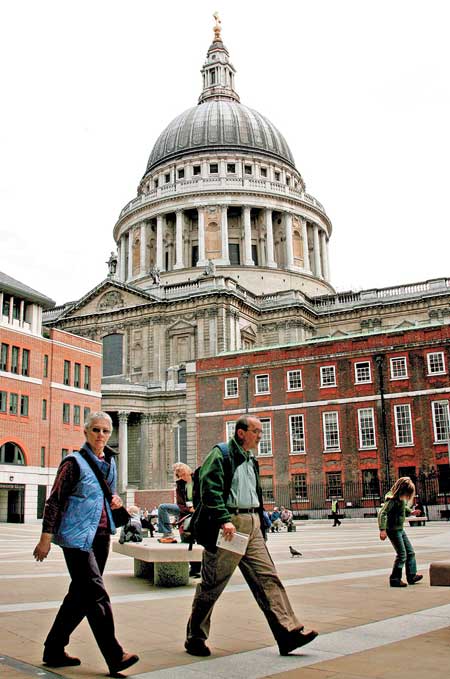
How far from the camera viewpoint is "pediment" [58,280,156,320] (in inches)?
2894

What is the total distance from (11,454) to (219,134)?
203ft

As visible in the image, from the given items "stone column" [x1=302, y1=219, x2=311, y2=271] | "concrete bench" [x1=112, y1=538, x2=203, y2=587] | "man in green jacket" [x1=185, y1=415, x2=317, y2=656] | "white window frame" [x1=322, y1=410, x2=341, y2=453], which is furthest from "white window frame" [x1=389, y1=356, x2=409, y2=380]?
"stone column" [x1=302, y1=219, x2=311, y2=271]

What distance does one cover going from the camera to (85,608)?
6.27 metres

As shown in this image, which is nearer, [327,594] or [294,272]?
[327,594]

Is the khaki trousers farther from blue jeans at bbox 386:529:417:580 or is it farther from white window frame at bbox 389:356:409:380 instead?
white window frame at bbox 389:356:409:380

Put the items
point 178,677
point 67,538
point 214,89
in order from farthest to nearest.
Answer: point 214,89, point 67,538, point 178,677

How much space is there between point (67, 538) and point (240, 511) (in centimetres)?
169

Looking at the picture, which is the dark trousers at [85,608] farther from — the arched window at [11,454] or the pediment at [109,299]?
the pediment at [109,299]

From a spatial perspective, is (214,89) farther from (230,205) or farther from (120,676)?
(120,676)

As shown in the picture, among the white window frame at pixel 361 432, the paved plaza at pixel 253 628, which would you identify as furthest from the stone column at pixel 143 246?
the paved plaza at pixel 253 628

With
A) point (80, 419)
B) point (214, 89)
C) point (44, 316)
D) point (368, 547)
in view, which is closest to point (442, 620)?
point (368, 547)

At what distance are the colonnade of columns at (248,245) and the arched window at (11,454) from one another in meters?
41.3

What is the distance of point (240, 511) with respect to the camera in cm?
711

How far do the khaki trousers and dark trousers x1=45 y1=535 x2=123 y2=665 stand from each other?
3.13 feet
